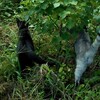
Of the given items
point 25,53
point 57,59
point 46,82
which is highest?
point 25,53

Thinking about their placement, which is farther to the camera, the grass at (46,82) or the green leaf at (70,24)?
the grass at (46,82)

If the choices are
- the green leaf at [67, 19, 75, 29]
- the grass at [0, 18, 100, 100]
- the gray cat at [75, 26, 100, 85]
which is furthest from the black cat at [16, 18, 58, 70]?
the green leaf at [67, 19, 75, 29]

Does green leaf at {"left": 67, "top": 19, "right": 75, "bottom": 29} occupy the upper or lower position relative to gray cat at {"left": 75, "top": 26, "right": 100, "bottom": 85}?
upper

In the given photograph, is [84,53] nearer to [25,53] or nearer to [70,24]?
[70,24]

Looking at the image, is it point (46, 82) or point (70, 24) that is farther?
point (46, 82)

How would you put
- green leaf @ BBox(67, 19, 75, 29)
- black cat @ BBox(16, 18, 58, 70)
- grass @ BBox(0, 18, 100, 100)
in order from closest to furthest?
1. green leaf @ BBox(67, 19, 75, 29)
2. grass @ BBox(0, 18, 100, 100)
3. black cat @ BBox(16, 18, 58, 70)

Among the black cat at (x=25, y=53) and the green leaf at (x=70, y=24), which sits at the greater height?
the green leaf at (x=70, y=24)

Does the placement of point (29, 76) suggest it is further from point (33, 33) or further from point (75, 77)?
point (33, 33)

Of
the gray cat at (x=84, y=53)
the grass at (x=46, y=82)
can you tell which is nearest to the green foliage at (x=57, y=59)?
the grass at (x=46, y=82)

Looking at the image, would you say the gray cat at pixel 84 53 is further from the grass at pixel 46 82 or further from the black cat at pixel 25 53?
the black cat at pixel 25 53

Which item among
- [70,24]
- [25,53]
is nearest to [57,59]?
[25,53]

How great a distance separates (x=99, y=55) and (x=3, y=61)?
1087mm

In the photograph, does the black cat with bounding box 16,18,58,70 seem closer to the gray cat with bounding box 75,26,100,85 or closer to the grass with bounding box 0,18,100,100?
the grass with bounding box 0,18,100,100

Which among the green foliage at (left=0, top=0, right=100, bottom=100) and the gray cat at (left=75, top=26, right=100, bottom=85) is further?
the gray cat at (left=75, top=26, right=100, bottom=85)
